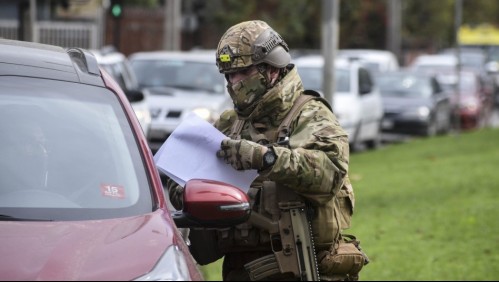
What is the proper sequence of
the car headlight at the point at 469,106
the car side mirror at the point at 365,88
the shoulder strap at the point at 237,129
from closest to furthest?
the shoulder strap at the point at 237,129 < the car side mirror at the point at 365,88 < the car headlight at the point at 469,106

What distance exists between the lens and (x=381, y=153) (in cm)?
2272

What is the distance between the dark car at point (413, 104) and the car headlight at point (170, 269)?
2296cm

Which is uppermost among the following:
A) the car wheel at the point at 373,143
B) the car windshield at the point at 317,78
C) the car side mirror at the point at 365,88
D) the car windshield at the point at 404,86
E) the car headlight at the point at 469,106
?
the car windshield at the point at 317,78

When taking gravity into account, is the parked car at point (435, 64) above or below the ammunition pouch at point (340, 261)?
below

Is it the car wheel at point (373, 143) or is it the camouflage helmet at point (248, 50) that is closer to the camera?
the camouflage helmet at point (248, 50)

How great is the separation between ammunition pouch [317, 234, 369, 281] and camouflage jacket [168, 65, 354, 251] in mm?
55

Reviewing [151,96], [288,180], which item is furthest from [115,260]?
[151,96]

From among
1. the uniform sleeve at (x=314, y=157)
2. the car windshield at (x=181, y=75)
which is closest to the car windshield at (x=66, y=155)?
the uniform sleeve at (x=314, y=157)

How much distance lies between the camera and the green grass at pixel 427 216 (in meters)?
9.76

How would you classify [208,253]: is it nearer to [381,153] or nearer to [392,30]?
[381,153]

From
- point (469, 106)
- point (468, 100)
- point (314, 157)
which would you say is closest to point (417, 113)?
point (469, 106)

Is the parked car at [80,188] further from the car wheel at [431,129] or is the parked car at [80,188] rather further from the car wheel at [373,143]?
the car wheel at [431,129]

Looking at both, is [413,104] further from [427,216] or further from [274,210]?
[274,210]

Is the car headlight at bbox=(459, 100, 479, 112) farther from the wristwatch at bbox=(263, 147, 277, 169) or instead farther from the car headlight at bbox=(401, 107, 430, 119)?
the wristwatch at bbox=(263, 147, 277, 169)
